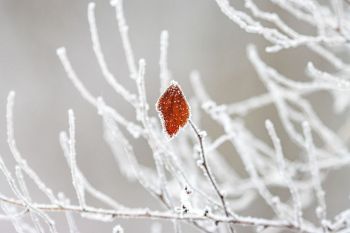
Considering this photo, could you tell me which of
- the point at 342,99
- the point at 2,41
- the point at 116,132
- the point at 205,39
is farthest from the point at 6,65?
the point at 116,132

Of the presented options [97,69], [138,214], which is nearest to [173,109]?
[138,214]

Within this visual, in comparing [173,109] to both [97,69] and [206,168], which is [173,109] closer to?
[206,168]

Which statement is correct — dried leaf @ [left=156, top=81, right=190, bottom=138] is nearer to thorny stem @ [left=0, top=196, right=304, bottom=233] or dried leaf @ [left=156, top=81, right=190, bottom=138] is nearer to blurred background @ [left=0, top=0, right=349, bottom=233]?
thorny stem @ [left=0, top=196, right=304, bottom=233]

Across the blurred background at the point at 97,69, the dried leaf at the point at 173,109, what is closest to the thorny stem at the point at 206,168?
the dried leaf at the point at 173,109

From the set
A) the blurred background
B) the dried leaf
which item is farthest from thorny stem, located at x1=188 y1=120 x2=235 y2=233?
the blurred background

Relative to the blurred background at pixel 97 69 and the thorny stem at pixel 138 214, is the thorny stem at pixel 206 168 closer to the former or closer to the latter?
the thorny stem at pixel 138 214

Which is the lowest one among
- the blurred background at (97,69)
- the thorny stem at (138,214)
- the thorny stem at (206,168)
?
the thorny stem at (138,214)
